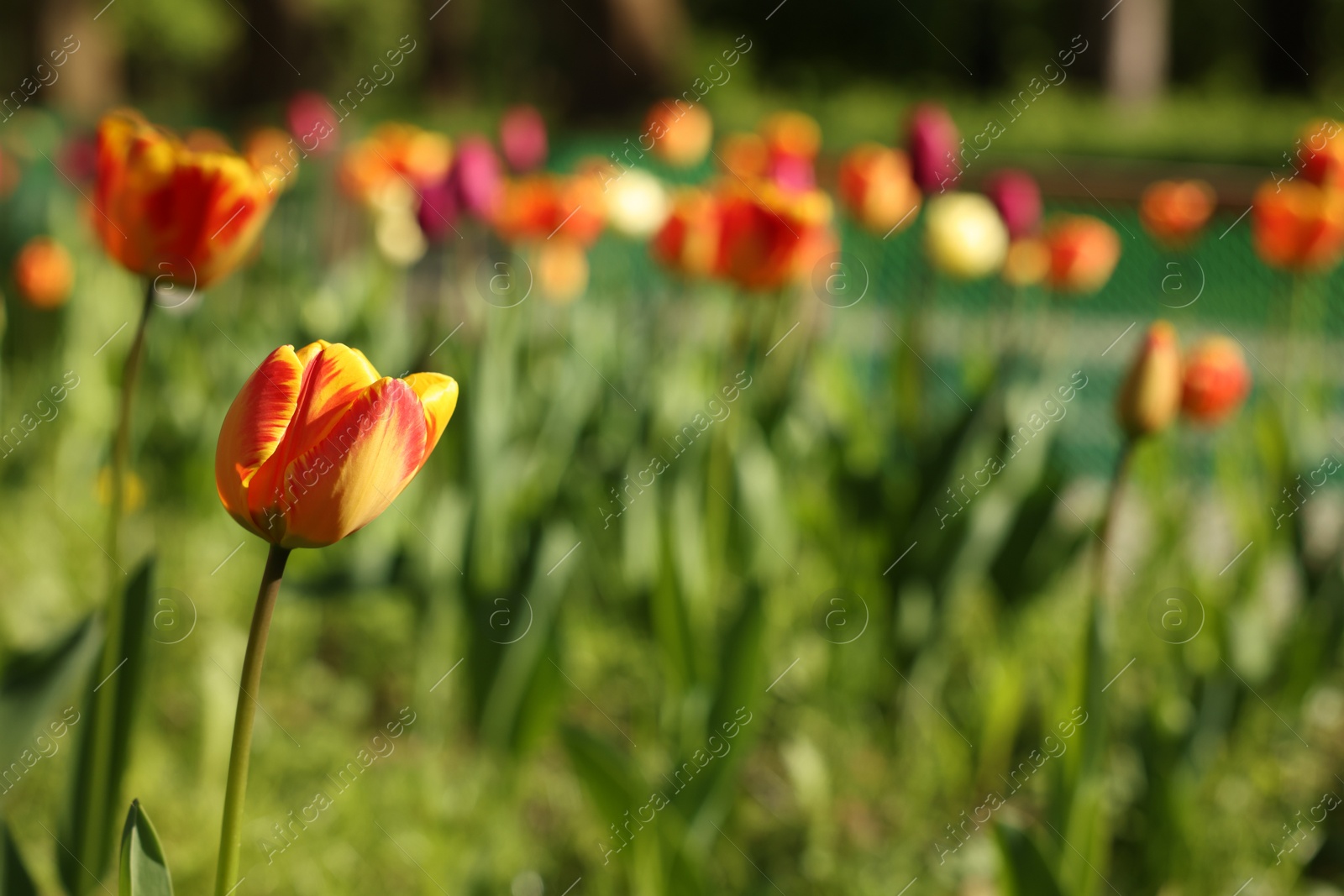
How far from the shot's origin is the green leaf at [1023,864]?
3.84 feet

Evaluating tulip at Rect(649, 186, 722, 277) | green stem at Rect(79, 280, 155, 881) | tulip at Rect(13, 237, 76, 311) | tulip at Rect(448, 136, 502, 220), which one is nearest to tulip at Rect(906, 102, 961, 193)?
tulip at Rect(649, 186, 722, 277)

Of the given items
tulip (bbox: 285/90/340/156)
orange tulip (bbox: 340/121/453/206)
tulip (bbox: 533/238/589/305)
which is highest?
tulip (bbox: 285/90/340/156)

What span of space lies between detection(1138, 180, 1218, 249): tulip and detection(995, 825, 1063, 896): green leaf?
1.95 m

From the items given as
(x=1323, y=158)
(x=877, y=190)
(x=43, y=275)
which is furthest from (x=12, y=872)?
(x=1323, y=158)

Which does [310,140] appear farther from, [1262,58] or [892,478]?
[1262,58]

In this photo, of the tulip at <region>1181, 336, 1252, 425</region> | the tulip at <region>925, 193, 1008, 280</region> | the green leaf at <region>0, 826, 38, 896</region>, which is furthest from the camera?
the tulip at <region>925, 193, 1008, 280</region>

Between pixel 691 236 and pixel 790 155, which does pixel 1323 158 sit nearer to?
pixel 790 155

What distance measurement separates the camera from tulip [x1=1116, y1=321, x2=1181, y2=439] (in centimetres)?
156

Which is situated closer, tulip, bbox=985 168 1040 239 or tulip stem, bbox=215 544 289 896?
tulip stem, bbox=215 544 289 896

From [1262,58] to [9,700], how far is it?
2692 cm

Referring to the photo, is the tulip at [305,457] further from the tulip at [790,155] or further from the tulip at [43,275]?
the tulip at [43,275]

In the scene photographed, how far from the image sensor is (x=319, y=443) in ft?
2.44

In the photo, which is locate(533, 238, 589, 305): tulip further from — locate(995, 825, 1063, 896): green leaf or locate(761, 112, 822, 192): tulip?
locate(995, 825, 1063, 896): green leaf

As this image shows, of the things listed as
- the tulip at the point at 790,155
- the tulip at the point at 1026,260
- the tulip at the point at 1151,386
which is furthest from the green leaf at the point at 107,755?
the tulip at the point at 1026,260
